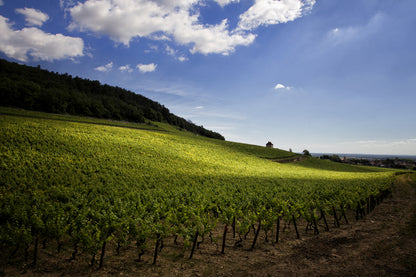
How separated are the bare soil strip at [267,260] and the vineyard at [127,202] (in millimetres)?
355


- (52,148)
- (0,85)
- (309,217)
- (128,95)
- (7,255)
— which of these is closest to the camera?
(7,255)

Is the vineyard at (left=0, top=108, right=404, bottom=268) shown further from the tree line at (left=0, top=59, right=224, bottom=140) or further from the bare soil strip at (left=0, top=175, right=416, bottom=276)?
the tree line at (left=0, top=59, right=224, bottom=140)

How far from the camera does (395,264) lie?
7188 millimetres

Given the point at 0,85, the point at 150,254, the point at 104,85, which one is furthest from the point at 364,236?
the point at 104,85

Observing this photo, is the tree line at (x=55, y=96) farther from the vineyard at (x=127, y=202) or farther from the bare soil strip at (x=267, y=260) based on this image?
the bare soil strip at (x=267, y=260)

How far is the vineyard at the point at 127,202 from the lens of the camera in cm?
852

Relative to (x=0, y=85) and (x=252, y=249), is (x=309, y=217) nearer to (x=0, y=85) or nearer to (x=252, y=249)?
(x=252, y=249)

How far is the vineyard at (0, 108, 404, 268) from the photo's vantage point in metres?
8.52

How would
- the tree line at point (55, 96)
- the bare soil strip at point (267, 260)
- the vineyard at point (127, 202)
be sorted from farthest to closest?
the tree line at point (55, 96) < the vineyard at point (127, 202) < the bare soil strip at point (267, 260)

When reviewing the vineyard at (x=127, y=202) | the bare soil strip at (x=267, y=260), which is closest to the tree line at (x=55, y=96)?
the vineyard at (x=127, y=202)

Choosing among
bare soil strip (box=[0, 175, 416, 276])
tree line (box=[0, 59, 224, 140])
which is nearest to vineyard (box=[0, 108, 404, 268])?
bare soil strip (box=[0, 175, 416, 276])

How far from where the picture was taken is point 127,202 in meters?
14.0

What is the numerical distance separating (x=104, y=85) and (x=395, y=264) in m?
199

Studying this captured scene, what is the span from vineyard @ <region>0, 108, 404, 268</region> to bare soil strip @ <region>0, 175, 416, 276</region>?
0.36 meters
